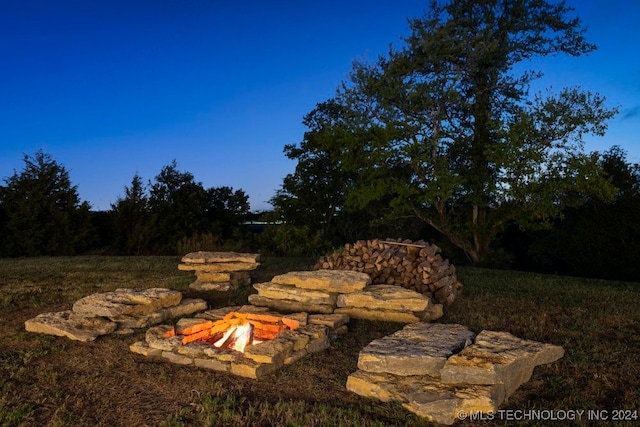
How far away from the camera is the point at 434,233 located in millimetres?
23484

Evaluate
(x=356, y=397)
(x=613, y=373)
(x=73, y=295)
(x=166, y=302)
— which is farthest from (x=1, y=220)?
(x=613, y=373)

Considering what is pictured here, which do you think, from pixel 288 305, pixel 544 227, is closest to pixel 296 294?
pixel 288 305

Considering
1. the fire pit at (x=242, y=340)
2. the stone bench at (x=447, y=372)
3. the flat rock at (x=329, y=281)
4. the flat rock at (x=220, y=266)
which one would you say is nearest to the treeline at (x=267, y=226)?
the flat rock at (x=220, y=266)

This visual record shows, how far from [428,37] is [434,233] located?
10.6 meters

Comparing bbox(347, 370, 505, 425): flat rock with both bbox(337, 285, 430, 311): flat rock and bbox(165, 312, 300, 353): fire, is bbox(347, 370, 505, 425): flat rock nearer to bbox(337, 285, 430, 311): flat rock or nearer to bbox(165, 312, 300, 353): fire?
bbox(165, 312, 300, 353): fire

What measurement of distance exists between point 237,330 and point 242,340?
12.3 inches

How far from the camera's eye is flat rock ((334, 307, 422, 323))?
6.95 meters

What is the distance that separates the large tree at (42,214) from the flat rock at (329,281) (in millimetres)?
13689

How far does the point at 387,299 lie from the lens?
7145 mm

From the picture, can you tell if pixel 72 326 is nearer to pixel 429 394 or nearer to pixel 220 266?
pixel 220 266

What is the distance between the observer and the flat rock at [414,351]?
4.45 m

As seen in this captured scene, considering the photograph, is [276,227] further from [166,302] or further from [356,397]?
[356,397]

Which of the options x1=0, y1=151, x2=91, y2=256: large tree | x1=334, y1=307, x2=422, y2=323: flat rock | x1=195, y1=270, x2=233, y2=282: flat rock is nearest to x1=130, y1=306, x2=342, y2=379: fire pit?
x1=334, y1=307, x2=422, y2=323: flat rock

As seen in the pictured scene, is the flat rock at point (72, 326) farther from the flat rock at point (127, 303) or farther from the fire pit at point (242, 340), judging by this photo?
the fire pit at point (242, 340)
